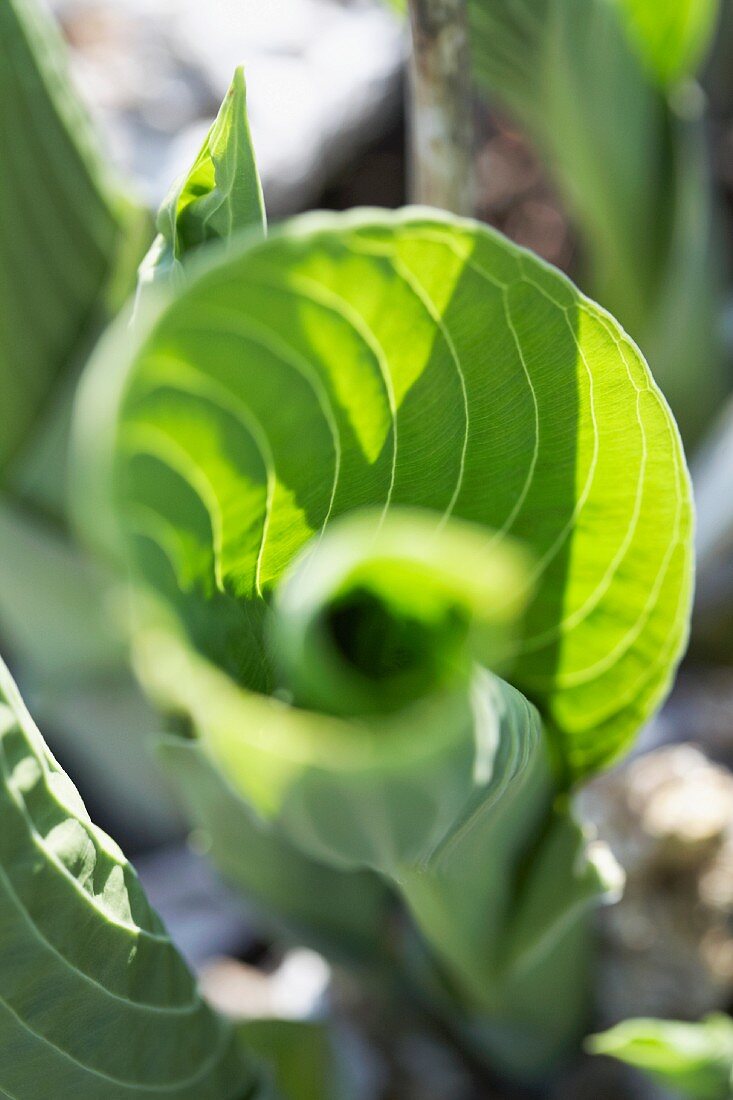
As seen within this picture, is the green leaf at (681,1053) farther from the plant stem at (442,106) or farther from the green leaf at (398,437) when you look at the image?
the plant stem at (442,106)

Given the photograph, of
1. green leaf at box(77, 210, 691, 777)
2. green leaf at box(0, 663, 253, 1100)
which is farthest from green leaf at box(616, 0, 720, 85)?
green leaf at box(0, 663, 253, 1100)

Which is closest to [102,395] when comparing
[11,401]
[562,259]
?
[11,401]

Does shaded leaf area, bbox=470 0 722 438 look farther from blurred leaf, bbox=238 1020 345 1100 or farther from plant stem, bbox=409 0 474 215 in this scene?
blurred leaf, bbox=238 1020 345 1100

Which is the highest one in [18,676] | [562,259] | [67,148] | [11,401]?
[67,148]

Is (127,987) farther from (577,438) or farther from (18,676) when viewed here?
(18,676)

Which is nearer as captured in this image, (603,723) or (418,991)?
(603,723)

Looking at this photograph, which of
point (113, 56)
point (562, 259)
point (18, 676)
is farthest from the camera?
point (113, 56)
